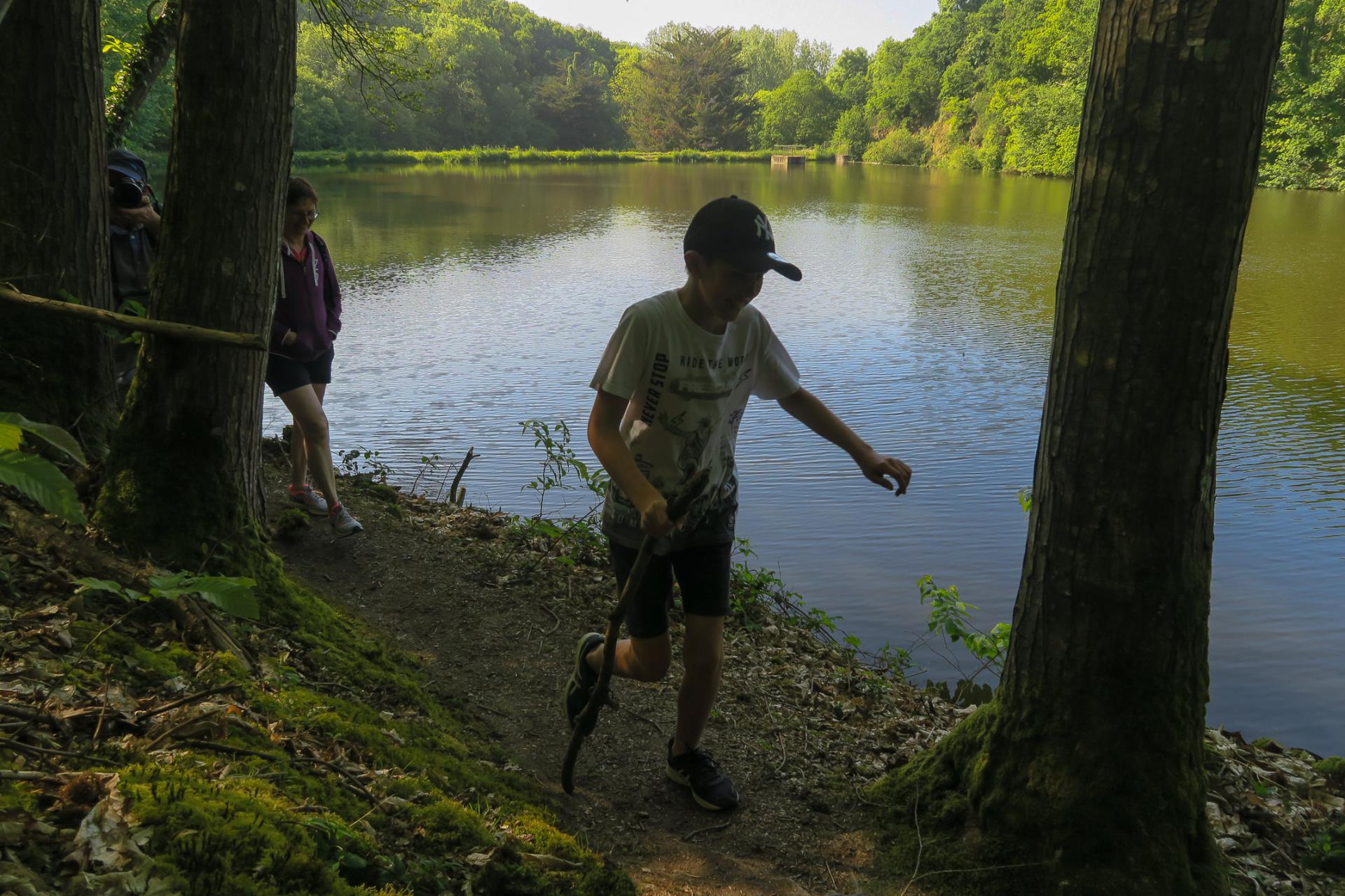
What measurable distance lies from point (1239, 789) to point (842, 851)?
1732 millimetres

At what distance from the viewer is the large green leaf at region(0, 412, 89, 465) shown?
1826mm

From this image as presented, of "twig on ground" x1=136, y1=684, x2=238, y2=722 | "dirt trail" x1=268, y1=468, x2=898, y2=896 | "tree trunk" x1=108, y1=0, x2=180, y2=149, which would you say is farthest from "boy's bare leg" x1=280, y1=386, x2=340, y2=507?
"tree trunk" x1=108, y1=0, x2=180, y2=149

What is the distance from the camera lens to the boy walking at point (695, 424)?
3.02 metres

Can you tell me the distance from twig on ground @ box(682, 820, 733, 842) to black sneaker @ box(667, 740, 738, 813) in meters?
0.06

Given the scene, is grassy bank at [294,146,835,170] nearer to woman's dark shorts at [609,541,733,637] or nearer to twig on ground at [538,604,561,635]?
twig on ground at [538,604,561,635]

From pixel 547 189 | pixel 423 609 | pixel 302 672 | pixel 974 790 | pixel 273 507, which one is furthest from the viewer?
pixel 547 189

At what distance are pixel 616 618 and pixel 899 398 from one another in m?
8.84

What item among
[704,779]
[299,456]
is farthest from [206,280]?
[704,779]

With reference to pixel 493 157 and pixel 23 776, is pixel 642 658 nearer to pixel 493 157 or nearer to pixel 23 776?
pixel 23 776

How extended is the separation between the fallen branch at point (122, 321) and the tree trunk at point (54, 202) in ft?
5.91

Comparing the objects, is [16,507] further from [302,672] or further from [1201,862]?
[1201,862]

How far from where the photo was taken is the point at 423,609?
5.29 m

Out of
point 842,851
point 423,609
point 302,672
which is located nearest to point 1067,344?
point 842,851

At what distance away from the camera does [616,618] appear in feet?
10.4
